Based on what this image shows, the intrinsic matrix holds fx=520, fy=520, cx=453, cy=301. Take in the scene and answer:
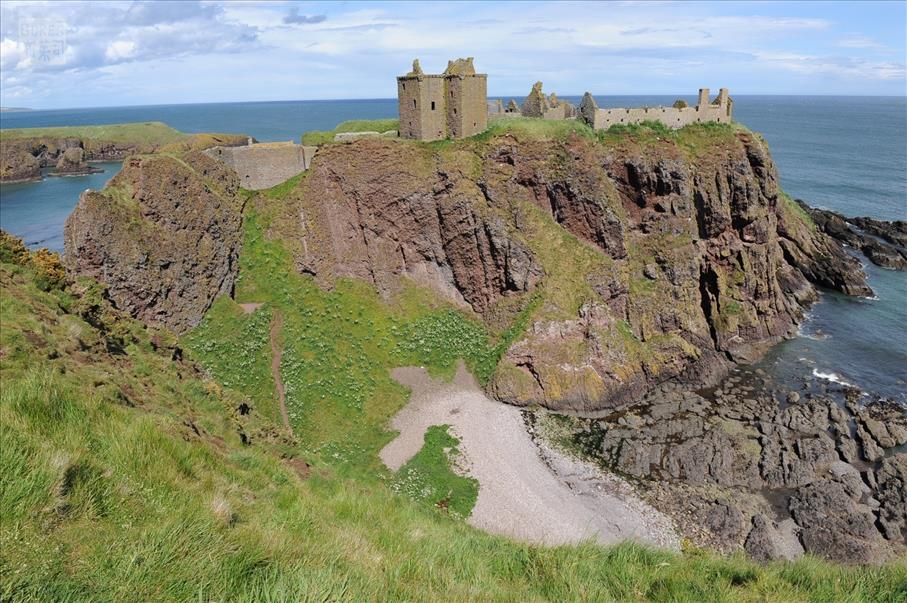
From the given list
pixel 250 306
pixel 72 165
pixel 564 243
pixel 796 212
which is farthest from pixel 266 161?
pixel 72 165

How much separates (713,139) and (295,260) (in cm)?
4036

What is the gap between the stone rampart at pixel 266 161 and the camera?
139 feet

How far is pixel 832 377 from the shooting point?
141 ft

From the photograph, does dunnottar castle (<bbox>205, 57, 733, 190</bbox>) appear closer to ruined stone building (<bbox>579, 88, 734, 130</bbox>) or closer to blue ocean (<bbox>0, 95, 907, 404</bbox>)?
ruined stone building (<bbox>579, 88, 734, 130</bbox>)

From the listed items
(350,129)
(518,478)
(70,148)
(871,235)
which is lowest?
(518,478)

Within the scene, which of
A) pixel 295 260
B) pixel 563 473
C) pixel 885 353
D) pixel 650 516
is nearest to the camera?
pixel 650 516

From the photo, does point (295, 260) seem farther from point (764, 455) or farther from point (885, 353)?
point (885, 353)

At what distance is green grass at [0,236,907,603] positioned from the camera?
16.3 feet

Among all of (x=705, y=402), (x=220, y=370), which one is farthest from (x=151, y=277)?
(x=705, y=402)

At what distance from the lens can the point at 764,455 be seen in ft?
111

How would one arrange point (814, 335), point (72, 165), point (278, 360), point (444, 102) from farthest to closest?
1. point (72, 165)
2. point (814, 335)
3. point (444, 102)
4. point (278, 360)

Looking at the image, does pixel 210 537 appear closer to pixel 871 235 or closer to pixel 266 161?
pixel 266 161

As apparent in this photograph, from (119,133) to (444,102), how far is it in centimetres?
14992

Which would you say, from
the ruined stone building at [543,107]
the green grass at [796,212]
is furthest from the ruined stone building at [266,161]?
the green grass at [796,212]
